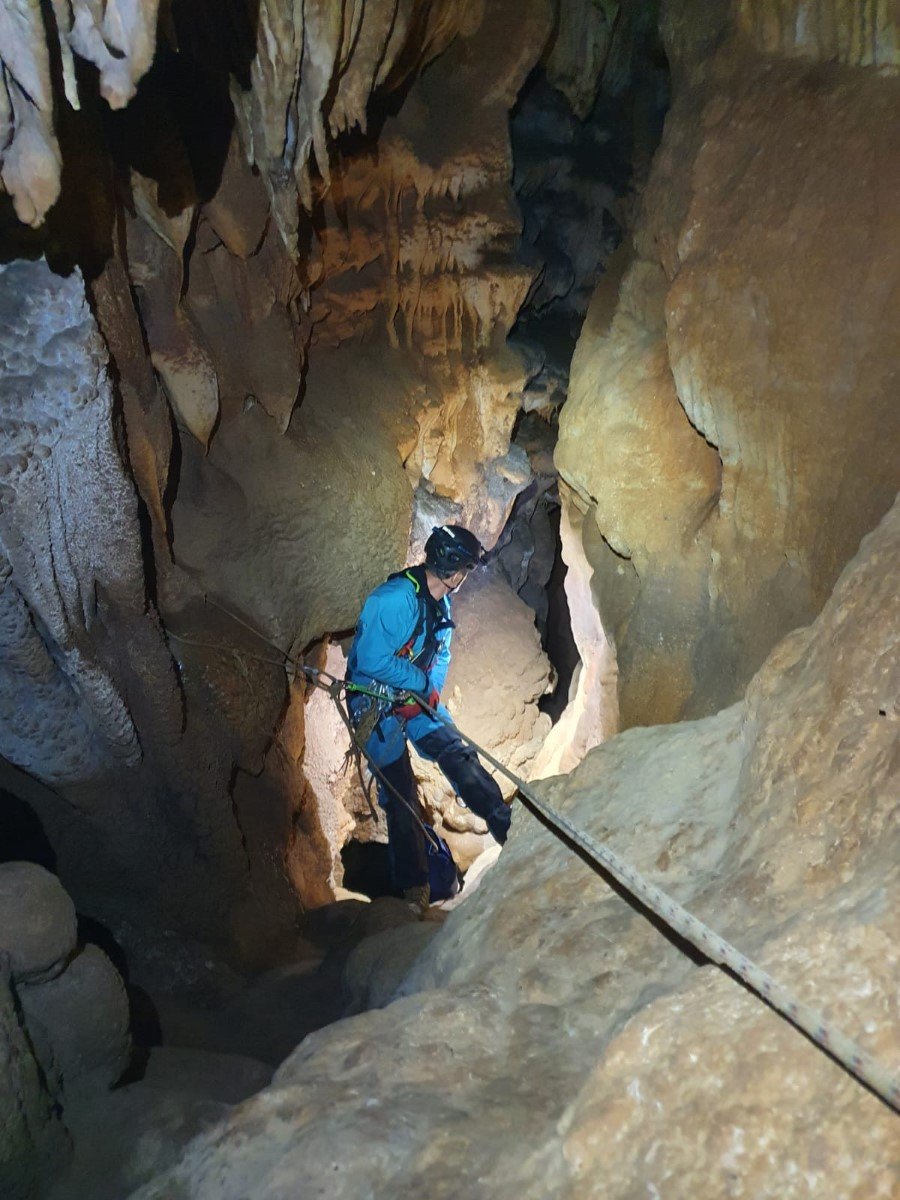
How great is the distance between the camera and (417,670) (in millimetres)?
4926

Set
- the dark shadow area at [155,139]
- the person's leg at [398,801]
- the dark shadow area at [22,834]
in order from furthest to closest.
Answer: the person's leg at [398,801], the dark shadow area at [22,834], the dark shadow area at [155,139]

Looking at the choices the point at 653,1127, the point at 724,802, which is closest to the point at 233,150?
the point at 724,802

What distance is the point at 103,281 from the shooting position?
3654 millimetres

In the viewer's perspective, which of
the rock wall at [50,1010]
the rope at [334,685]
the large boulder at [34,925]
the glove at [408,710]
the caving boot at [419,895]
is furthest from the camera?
the caving boot at [419,895]

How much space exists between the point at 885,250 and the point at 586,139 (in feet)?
13.6

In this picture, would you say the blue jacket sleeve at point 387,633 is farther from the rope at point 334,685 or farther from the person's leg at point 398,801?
the person's leg at point 398,801

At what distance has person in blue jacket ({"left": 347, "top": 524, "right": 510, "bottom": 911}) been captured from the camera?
15.6ft

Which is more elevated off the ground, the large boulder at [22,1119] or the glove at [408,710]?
the glove at [408,710]

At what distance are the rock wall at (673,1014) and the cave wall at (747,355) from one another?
0.89m

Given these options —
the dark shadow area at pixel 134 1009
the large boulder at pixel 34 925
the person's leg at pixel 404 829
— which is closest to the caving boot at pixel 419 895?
the person's leg at pixel 404 829

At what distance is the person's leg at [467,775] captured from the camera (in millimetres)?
4789

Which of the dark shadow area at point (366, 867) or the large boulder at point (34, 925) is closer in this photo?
the large boulder at point (34, 925)

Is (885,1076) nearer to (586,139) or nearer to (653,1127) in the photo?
(653,1127)

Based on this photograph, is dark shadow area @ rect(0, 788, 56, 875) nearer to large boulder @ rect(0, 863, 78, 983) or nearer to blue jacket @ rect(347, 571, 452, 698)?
large boulder @ rect(0, 863, 78, 983)
